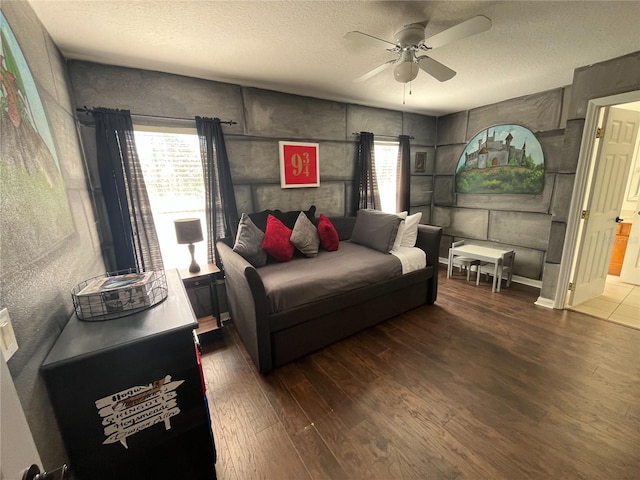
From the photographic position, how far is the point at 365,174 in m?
3.73

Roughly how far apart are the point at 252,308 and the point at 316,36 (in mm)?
2061

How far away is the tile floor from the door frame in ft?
1.02

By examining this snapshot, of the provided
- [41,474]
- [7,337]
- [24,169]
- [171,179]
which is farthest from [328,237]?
[41,474]

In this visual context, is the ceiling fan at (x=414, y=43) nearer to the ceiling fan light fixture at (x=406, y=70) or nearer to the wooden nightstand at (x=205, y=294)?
the ceiling fan light fixture at (x=406, y=70)

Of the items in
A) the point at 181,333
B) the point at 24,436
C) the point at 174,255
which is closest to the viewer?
the point at 24,436

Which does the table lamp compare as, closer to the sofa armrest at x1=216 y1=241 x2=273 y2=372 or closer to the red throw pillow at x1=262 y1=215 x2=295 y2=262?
the sofa armrest at x1=216 y1=241 x2=273 y2=372

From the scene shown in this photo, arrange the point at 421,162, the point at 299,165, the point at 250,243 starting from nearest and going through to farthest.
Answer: the point at 250,243 → the point at 299,165 → the point at 421,162

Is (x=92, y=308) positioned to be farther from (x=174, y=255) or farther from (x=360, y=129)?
→ (x=360, y=129)

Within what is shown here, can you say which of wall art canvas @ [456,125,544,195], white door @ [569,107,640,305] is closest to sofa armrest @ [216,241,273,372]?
white door @ [569,107,640,305]

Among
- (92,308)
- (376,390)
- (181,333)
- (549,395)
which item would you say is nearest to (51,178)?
(92,308)

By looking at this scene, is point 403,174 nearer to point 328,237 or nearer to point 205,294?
point 328,237

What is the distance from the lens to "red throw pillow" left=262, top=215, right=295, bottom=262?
8.55ft

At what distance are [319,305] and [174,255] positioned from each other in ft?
A: 5.41

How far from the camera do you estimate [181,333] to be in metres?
1.11
